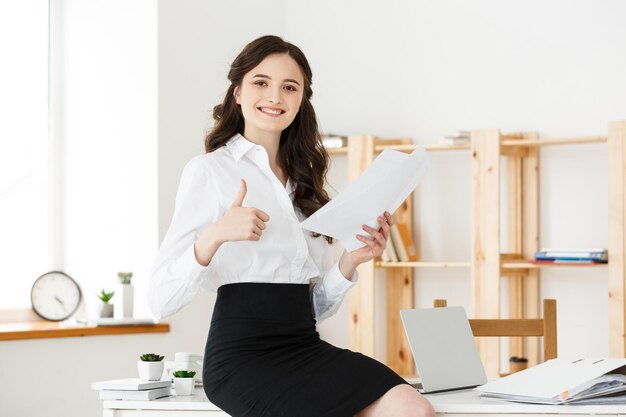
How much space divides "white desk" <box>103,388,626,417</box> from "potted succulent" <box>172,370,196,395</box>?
0.08ft

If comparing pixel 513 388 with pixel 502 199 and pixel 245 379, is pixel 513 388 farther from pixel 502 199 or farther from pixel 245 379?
pixel 502 199

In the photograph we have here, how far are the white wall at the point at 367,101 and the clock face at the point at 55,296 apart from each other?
0.32 ft

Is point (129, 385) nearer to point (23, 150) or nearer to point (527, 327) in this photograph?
point (527, 327)

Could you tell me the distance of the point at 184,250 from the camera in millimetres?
1972

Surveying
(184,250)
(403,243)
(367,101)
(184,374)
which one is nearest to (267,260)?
(184,250)

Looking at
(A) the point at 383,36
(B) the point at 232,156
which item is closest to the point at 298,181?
(B) the point at 232,156

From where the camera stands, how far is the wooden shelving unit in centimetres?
411

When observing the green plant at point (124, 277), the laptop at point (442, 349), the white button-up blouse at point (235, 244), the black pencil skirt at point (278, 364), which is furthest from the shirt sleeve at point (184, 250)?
the green plant at point (124, 277)

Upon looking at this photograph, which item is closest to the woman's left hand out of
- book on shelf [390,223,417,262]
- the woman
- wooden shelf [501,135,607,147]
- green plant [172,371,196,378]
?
the woman

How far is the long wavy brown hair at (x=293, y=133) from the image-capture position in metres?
2.20

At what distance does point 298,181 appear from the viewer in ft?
7.35

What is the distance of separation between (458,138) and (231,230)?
2.87m

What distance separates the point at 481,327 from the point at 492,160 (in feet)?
5.97

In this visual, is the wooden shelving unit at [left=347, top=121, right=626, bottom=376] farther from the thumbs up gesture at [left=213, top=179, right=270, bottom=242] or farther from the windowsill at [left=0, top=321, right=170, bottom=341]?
the thumbs up gesture at [left=213, top=179, right=270, bottom=242]
